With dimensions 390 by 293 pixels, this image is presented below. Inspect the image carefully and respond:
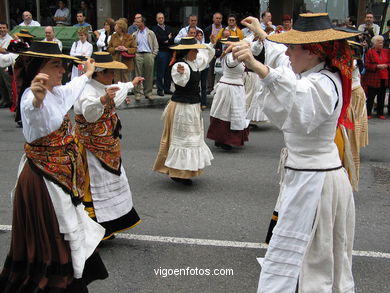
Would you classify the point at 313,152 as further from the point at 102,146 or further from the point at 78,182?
the point at 102,146

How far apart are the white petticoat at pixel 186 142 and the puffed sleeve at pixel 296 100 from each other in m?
3.46

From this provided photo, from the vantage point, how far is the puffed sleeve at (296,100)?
8.46 feet

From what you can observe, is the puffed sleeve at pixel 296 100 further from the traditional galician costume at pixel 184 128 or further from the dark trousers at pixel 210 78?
the dark trousers at pixel 210 78

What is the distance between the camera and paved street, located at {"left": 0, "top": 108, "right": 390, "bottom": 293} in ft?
13.2

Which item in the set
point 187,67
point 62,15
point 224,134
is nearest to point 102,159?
point 187,67

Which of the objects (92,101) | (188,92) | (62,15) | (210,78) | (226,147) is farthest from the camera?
(62,15)

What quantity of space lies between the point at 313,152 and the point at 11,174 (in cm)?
488

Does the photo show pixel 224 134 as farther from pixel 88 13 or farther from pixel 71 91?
pixel 88 13

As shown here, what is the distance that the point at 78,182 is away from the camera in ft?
11.8

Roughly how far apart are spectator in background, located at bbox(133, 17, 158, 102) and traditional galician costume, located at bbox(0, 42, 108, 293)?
8892 millimetres

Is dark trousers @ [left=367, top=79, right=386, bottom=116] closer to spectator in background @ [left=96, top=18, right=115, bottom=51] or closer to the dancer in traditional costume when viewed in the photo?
spectator in background @ [left=96, top=18, right=115, bottom=51]

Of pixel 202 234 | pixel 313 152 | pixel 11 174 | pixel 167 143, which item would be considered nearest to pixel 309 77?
pixel 313 152

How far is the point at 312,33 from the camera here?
2885 millimetres

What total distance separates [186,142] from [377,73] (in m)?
6.69
